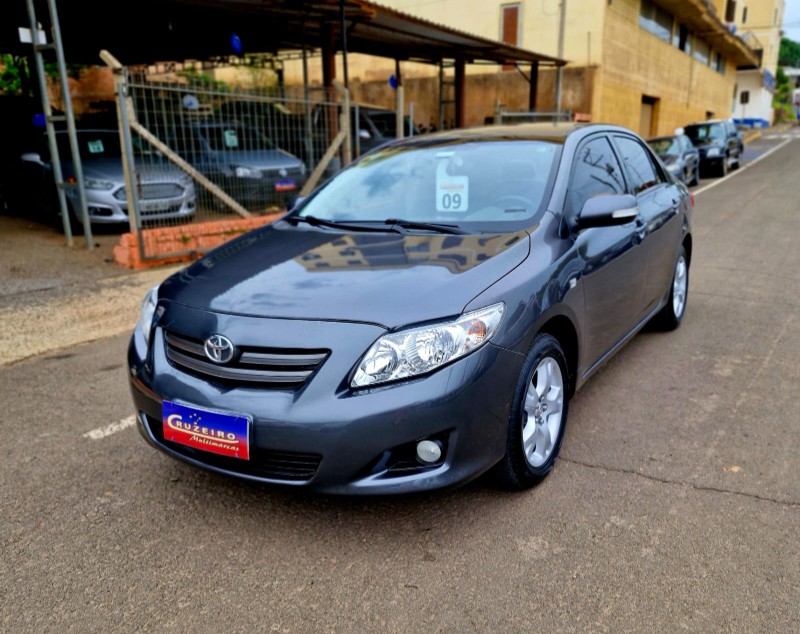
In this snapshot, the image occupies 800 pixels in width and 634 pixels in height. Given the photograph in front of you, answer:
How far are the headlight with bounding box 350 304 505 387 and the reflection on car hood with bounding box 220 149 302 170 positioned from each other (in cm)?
655

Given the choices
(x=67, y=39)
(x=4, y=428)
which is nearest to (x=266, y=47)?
(x=67, y=39)

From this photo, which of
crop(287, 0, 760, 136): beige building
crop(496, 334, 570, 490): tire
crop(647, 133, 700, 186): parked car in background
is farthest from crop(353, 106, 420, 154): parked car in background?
crop(496, 334, 570, 490): tire

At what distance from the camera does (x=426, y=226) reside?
3344 millimetres

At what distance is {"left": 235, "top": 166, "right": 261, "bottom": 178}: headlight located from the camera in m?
8.42

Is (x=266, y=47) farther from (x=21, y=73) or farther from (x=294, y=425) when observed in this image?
(x=294, y=425)

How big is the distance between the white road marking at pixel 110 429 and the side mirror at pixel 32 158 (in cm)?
771

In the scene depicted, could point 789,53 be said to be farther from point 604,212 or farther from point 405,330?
point 405,330

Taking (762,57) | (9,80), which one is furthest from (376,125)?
(762,57)

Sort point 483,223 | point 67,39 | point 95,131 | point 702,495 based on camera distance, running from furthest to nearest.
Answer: point 67,39 < point 95,131 < point 483,223 < point 702,495

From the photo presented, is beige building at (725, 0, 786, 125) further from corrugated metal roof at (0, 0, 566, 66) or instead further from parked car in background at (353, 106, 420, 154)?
parked car in background at (353, 106, 420, 154)

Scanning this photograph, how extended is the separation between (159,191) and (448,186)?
200 inches

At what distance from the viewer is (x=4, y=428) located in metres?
3.70

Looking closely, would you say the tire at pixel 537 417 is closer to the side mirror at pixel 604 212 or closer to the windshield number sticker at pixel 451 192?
the side mirror at pixel 604 212

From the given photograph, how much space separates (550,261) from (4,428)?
10.2 feet
